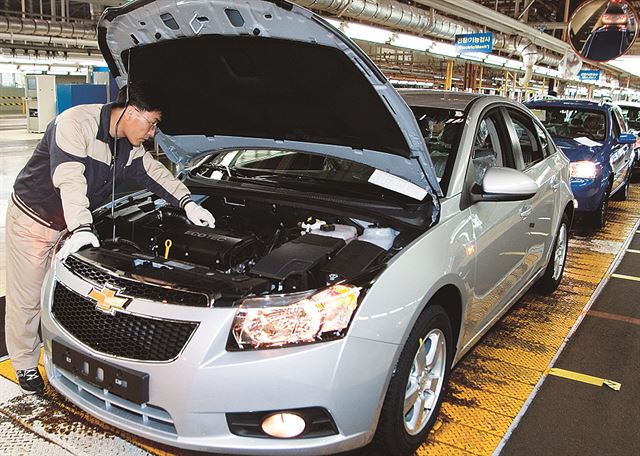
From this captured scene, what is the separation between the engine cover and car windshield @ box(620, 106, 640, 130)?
11.8 meters

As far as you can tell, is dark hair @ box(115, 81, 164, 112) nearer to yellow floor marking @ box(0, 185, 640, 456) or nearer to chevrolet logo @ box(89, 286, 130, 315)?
chevrolet logo @ box(89, 286, 130, 315)

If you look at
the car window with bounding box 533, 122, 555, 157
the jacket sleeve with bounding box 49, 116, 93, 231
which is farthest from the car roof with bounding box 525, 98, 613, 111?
the jacket sleeve with bounding box 49, 116, 93, 231

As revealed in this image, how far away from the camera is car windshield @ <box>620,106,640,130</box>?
12.1m

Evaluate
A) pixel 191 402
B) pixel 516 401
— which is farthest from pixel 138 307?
pixel 516 401

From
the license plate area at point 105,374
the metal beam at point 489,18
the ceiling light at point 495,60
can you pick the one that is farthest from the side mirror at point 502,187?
the ceiling light at point 495,60

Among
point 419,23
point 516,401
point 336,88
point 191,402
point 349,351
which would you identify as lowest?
point 516,401

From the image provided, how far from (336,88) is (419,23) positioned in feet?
29.2

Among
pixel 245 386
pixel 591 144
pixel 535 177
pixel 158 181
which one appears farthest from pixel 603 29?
pixel 245 386

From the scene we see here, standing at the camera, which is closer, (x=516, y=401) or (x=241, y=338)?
(x=241, y=338)

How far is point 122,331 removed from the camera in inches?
83.0

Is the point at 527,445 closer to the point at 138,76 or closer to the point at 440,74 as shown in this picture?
the point at 138,76

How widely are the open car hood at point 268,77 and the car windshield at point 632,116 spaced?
11375mm

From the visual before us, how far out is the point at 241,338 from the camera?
198cm

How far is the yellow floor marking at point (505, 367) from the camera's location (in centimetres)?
269
